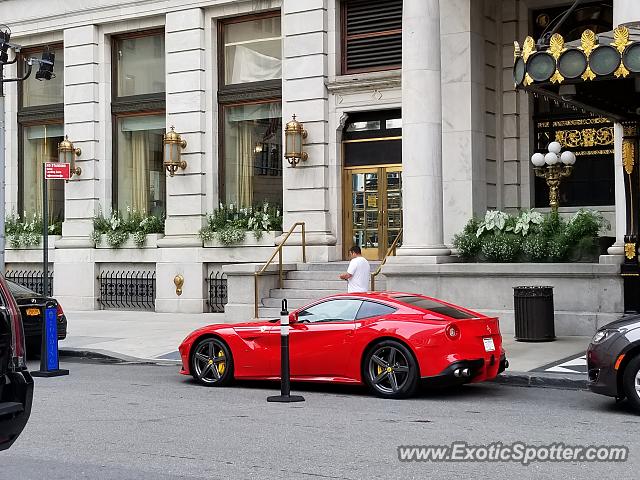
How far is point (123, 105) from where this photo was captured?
26422 mm

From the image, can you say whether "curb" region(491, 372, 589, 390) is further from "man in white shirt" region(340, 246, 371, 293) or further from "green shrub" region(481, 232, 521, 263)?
"green shrub" region(481, 232, 521, 263)

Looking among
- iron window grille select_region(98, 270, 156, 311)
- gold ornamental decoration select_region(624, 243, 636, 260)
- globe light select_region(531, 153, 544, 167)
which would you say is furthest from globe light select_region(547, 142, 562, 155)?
iron window grille select_region(98, 270, 156, 311)

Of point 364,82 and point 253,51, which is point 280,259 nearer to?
point 364,82

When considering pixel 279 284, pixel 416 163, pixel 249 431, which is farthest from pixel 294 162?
pixel 249 431

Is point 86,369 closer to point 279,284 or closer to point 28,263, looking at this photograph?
point 279,284

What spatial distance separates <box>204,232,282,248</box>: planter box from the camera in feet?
77.1

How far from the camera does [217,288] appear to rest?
24156 millimetres

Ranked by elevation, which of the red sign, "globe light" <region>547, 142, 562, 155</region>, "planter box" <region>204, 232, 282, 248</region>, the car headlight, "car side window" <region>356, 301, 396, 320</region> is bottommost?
the car headlight

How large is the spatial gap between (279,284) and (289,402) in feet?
33.3

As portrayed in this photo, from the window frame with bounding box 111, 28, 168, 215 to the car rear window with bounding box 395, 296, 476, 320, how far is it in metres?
14.6

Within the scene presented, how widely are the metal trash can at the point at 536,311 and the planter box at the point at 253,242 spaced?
8.11 meters

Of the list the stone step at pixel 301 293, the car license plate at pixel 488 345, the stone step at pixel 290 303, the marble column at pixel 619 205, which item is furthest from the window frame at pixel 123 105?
the car license plate at pixel 488 345

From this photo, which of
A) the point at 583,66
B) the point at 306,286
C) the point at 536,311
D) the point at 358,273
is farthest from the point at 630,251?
the point at 306,286

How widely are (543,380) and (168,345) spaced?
7583mm
